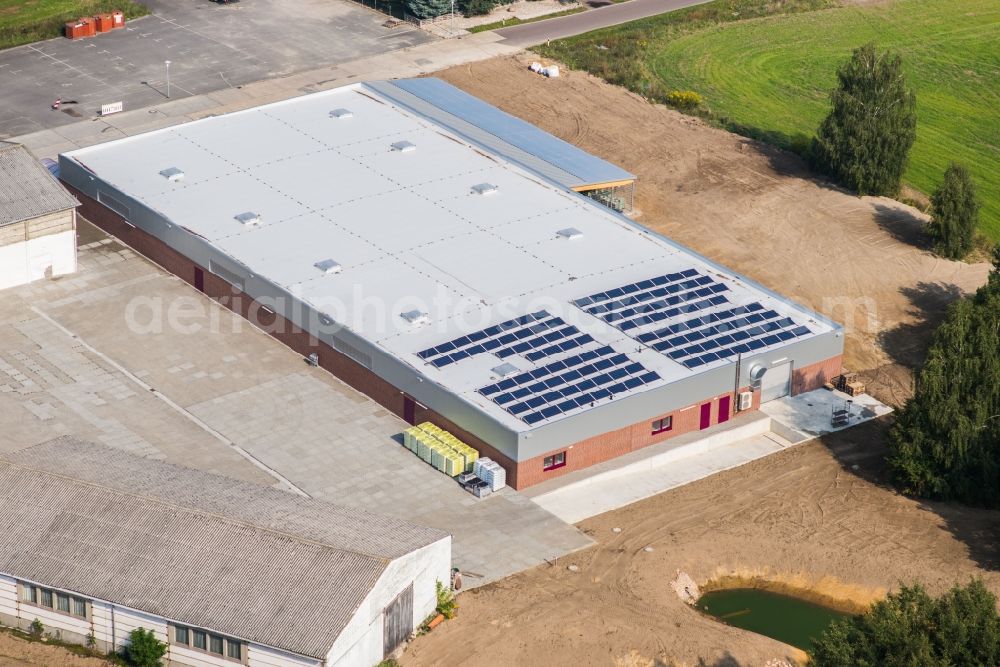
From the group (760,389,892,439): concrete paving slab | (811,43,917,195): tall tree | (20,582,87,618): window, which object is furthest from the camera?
(811,43,917,195): tall tree

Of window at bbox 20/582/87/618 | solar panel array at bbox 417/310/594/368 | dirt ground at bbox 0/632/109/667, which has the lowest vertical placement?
dirt ground at bbox 0/632/109/667

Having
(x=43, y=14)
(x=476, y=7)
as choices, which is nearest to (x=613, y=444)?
(x=476, y=7)

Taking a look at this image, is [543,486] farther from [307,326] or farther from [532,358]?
[307,326]

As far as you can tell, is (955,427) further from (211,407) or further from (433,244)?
(211,407)

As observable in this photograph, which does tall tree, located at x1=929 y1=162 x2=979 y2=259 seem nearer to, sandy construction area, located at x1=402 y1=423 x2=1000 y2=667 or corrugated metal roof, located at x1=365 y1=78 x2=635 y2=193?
corrugated metal roof, located at x1=365 y1=78 x2=635 y2=193

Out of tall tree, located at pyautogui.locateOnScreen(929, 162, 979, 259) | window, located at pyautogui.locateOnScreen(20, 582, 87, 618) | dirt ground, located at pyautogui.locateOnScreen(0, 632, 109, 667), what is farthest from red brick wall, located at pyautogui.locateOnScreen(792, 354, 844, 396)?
dirt ground, located at pyautogui.locateOnScreen(0, 632, 109, 667)

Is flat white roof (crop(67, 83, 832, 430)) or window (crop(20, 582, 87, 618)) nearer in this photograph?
window (crop(20, 582, 87, 618))

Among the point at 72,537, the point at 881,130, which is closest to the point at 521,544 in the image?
the point at 72,537
